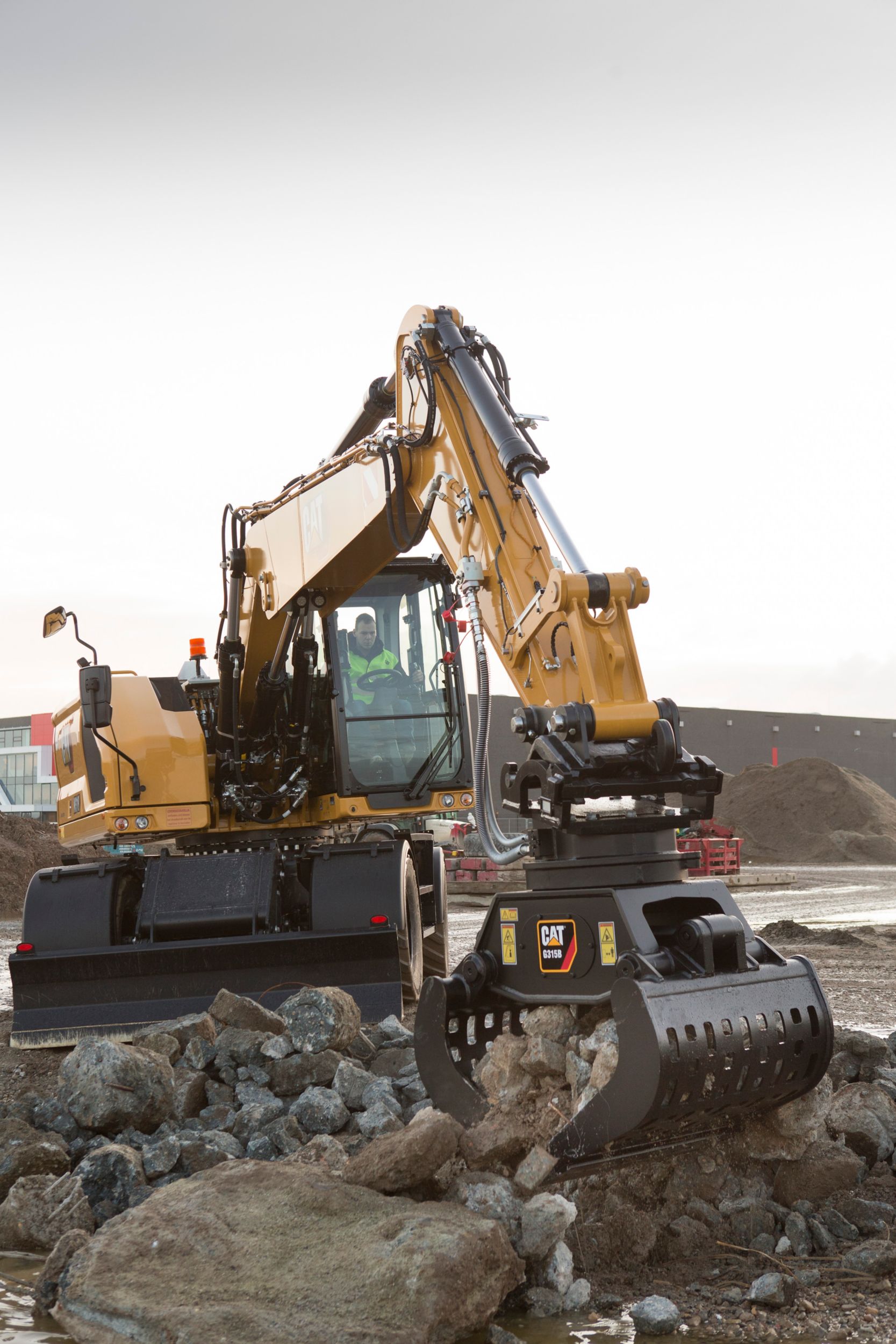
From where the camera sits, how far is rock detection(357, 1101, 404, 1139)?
16.1ft

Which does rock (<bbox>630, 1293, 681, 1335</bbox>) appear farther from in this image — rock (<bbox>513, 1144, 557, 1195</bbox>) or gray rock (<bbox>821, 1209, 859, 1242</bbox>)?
gray rock (<bbox>821, 1209, 859, 1242</bbox>)

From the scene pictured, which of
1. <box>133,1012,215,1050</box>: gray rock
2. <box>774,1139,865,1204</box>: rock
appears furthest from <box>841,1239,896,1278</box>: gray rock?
Result: <box>133,1012,215,1050</box>: gray rock

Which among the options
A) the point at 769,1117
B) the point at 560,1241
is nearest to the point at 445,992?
the point at 560,1241

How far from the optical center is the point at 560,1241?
3.67 metres

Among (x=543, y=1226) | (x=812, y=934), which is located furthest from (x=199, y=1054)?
(x=812, y=934)

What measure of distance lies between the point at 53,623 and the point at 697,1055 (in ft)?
18.9

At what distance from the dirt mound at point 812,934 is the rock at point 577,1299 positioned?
9987mm

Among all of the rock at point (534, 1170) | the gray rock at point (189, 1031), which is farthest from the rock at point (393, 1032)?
the rock at point (534, 1170)

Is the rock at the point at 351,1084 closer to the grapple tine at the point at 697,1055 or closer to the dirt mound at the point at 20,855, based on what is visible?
the grapple tine at the point at 697,1055

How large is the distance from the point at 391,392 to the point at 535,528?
7.38ft

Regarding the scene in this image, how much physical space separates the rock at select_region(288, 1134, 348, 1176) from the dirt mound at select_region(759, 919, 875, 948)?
31.5ft

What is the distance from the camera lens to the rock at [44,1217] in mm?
4273

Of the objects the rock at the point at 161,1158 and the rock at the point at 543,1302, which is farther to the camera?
the rock at the point at 161,1158

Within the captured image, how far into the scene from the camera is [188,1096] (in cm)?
525
